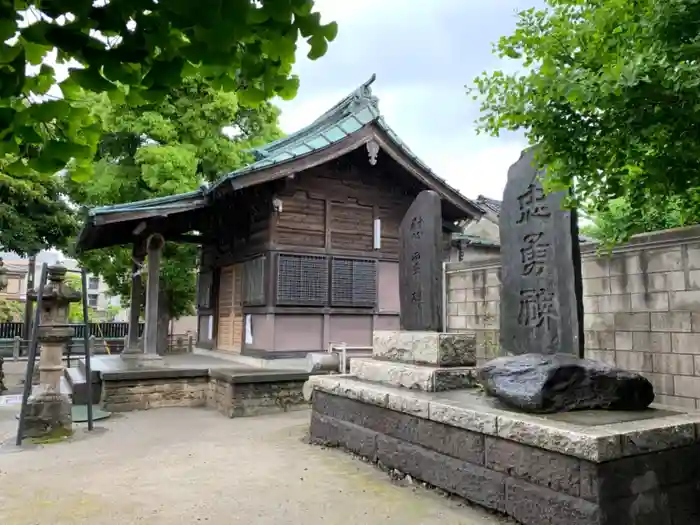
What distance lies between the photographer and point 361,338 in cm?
1198

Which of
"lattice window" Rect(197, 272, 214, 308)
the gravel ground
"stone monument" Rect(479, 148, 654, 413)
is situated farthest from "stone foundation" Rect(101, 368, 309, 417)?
"stone monument" Rect(479, 148, 654, 413)

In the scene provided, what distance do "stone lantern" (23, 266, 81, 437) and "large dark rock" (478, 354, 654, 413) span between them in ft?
19.5

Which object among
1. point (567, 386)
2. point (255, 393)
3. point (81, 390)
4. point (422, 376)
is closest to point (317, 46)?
point (567, 386)

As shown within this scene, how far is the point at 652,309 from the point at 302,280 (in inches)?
269

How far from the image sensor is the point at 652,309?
626 centimetres

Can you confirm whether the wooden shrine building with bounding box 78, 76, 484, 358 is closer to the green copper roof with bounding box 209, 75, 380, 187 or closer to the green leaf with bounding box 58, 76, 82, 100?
the green copper roof with bounding box 209, 75, 380, 187

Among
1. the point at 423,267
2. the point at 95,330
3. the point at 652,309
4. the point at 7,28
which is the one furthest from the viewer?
the point at 95,330

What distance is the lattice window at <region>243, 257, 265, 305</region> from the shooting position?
36.1 ft

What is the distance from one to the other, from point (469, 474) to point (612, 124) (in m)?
3.06

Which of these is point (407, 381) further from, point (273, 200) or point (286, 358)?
point (273, 200)

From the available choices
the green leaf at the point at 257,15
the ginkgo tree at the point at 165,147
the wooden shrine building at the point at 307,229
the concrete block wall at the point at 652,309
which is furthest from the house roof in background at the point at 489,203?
the green leaf at the point at 257,15

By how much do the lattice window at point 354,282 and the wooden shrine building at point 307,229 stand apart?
0.02 m

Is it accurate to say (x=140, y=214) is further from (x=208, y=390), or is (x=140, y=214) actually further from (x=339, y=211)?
(x=339, y=211)

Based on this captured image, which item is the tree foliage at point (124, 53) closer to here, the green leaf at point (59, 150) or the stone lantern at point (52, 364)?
the green leaf at point (59, 150)
